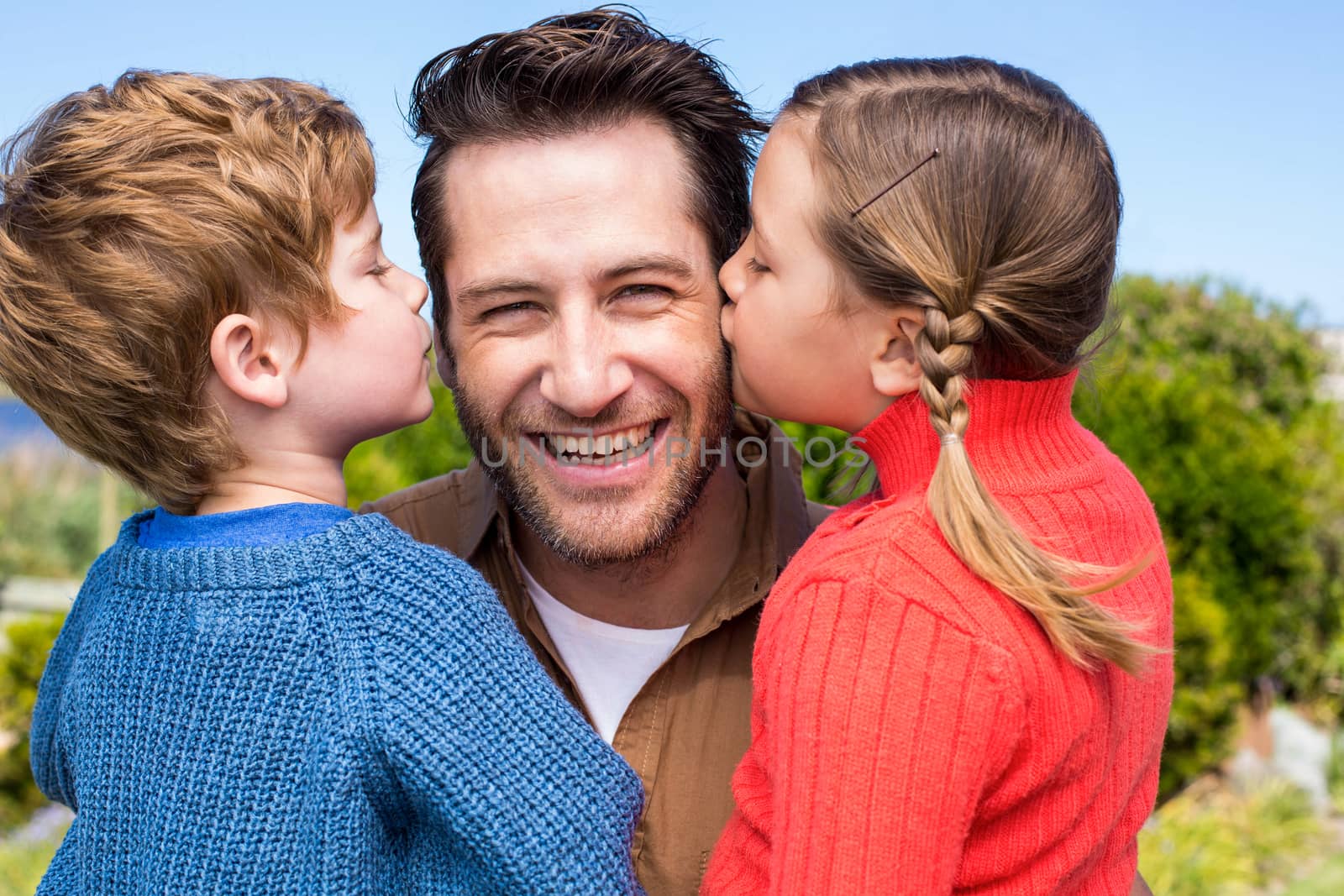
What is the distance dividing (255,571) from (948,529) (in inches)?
41.5

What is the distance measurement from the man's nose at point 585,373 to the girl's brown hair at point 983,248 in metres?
0.65

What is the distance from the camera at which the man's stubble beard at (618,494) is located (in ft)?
8.02

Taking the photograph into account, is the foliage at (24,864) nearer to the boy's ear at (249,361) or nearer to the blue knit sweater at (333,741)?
the blue knit sweater at (333,741)

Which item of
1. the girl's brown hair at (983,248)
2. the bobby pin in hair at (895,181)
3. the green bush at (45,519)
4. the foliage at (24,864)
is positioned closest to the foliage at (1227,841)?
the girl's brown hair at (983,248)

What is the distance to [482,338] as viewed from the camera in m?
2.46

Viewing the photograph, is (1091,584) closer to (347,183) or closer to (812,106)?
(812,106)

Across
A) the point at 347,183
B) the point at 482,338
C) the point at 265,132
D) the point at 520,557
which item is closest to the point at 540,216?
the point at 482,338

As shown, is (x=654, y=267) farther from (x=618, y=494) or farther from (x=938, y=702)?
(x=938, y=702)

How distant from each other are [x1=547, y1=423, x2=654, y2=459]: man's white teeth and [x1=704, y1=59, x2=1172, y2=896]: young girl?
47 centimetres

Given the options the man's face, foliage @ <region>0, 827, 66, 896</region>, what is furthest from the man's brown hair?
foliage @ <region>0, 827, 66, 896</region>

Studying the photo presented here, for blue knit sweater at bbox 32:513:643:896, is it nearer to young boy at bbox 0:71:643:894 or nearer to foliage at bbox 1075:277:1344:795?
young boy at bbox 0:71:643:894

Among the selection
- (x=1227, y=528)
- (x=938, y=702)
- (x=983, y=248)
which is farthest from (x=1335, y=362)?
(x=938, y=702)

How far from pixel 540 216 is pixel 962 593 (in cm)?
127

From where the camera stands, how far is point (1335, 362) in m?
8.36
